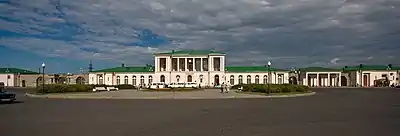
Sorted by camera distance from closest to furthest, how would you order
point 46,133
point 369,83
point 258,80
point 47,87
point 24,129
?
point 46,133, point 24,129, point 47,87, point 258,80, point 369,83

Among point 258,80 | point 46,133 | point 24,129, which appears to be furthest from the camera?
point 258,80

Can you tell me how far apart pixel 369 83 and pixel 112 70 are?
2653 inches

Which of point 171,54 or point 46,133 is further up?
point 171,54

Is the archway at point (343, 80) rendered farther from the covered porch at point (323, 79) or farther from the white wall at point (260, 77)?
the white wall at point (260, 77)

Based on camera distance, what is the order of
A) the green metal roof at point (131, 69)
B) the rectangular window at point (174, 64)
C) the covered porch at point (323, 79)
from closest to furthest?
the rectangular window at point (174, 64) < the green metal roof at point (131, 69) < the covered porch at point (323, 79)

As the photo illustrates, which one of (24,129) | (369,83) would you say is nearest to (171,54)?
(369,83)

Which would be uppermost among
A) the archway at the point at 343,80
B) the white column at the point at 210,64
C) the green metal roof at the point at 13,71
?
the white column at the point at 210,64

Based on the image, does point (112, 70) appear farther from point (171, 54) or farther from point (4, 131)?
point (4, 131)

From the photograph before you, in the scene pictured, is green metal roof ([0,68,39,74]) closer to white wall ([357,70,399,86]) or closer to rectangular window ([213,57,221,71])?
rectangular window ([213,57,221,71])

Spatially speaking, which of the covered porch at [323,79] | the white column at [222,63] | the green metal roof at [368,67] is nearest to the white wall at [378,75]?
the green metal roof at [368,67]

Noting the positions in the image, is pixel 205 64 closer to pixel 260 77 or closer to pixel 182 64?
pixel 182 64

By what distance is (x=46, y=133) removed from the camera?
10.2 meters

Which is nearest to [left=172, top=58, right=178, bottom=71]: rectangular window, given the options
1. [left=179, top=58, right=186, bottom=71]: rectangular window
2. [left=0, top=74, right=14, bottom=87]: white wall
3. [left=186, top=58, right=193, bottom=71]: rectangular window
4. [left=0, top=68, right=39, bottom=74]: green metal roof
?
[left=179, top=58, right=186, bottom=71]: rectangular window

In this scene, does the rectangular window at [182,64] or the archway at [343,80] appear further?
the archway at [343,80]
